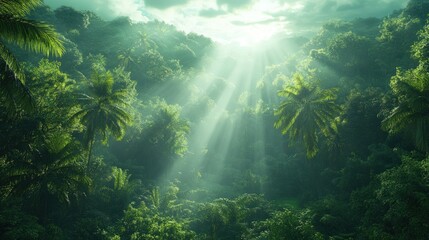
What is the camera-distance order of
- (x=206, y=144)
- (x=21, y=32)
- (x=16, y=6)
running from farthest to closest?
(x=206, y=144)
(x=16, y=6)
(x=21, y=32)

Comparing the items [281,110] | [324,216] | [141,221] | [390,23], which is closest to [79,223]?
[141,221]

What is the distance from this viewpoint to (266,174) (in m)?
40.0

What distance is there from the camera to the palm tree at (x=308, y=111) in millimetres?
28406

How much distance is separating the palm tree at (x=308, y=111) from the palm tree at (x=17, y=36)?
2196 cm

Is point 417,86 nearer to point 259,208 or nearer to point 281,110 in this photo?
point 281,110

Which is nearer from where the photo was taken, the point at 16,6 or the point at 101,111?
the point at 16,6

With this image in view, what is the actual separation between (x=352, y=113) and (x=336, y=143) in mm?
4591

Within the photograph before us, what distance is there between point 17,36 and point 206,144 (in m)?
38.9

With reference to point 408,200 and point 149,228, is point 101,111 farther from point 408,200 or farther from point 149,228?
point 408,200

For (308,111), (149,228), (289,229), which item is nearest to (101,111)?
(149,228)

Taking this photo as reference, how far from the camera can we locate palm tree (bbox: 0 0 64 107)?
1003 centimetres

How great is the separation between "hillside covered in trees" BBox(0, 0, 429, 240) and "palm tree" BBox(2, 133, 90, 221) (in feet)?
0.26

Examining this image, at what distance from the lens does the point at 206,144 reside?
48312mm

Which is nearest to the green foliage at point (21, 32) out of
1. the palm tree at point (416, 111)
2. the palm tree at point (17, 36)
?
the palm tree at point (17, 36)
